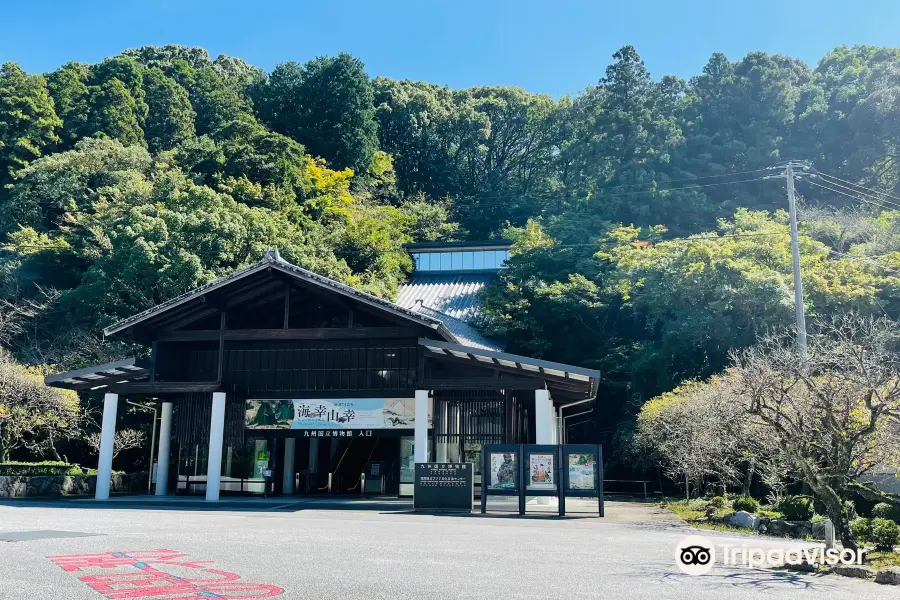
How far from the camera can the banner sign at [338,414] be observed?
22.3 metres

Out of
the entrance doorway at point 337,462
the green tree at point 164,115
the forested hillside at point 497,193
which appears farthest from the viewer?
the green tree at point 164,115

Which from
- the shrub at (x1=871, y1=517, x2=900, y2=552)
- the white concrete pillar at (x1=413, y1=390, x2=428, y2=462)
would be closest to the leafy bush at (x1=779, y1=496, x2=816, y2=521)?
the shrub at (x1=871, y1=517, x2=900, y2=552)

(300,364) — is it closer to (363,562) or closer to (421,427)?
(421,427)

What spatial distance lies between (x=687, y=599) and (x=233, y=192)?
1457 inches

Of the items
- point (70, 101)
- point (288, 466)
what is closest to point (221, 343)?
point (288, 466)

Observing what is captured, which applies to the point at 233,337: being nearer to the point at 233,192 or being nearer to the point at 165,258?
the point at 165,258

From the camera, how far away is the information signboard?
17953 mm

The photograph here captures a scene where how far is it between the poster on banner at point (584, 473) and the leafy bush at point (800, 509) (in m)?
4.18

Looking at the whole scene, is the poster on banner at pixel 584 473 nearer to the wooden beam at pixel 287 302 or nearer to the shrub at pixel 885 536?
the shrub at pixel 885 536

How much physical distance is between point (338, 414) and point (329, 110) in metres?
36.3

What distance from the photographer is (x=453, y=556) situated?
9867mm

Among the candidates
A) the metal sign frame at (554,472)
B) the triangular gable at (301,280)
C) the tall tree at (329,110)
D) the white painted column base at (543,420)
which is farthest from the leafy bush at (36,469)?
the tall tree at (329,110)

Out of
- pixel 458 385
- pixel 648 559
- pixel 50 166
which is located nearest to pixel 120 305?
pixel 50 166

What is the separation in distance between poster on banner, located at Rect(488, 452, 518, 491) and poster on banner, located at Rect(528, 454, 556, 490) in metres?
0.38
